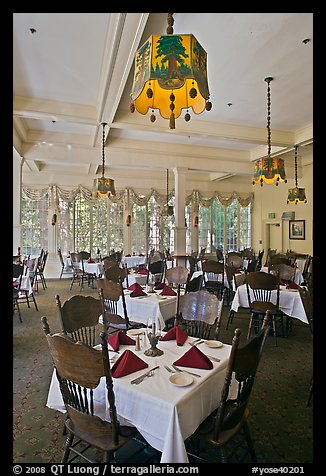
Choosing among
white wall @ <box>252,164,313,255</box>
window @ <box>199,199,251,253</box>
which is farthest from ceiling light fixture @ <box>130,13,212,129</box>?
window @ <box>199,199,251,253</box>

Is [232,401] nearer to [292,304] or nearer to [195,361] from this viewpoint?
[195,361]

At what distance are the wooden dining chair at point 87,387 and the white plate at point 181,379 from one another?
361 mm

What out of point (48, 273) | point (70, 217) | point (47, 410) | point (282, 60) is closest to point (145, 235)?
point (70, 217)

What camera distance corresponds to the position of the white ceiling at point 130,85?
3.43 meters

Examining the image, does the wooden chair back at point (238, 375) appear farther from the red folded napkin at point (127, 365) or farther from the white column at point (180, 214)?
the white column at point (180, 214)

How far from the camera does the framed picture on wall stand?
396 inches

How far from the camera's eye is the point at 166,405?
5.24ft

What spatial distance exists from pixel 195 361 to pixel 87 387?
2.29 feet

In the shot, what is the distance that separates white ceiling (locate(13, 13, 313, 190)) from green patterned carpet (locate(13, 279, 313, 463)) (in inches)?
146

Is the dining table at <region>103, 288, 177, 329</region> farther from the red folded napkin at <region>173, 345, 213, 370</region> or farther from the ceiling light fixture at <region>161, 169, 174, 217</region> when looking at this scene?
the ceiling light fixture at <region>161, 169, 174, 217</region>

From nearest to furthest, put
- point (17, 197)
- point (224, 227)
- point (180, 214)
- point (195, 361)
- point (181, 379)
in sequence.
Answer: point (181, 379) < point (195, 361) < point (17, 197) < point (180, 214) < point (224, 227)

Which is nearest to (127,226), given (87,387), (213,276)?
(213,276)

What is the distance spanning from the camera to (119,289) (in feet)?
11.3

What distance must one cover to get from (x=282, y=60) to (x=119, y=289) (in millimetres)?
3704
